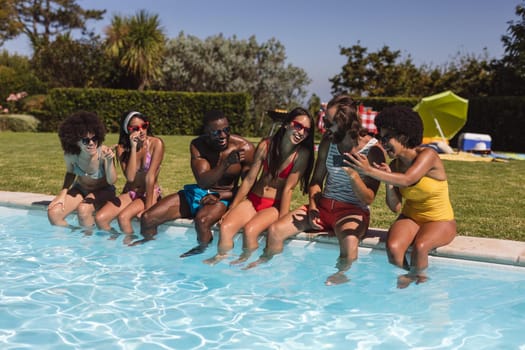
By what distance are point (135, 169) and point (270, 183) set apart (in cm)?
166

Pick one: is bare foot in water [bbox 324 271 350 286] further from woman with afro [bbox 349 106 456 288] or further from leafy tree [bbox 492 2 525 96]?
leafy tree [bbox 492 2 525 96]

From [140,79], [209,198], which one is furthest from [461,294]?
[140,79]

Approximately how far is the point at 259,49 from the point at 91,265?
32.9 meters

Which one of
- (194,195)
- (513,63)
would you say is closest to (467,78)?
(513,63)

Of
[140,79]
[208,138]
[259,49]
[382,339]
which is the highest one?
[259,49]

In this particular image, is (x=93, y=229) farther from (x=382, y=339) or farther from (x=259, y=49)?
(x=259, y=49)

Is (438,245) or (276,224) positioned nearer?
(438,245)

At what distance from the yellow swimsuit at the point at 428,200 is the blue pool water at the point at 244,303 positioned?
17.7 inches

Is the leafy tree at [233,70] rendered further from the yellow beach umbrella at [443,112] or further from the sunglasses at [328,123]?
the sunglasses at [328,123]

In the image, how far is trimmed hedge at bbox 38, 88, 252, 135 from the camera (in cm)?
→ 2695

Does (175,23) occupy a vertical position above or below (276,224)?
above

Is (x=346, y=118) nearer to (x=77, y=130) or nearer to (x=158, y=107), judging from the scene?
(x=77, y=130)

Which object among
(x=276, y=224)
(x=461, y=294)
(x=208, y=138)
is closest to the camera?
(x=461, y=294)

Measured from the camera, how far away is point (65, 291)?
16.2ft
